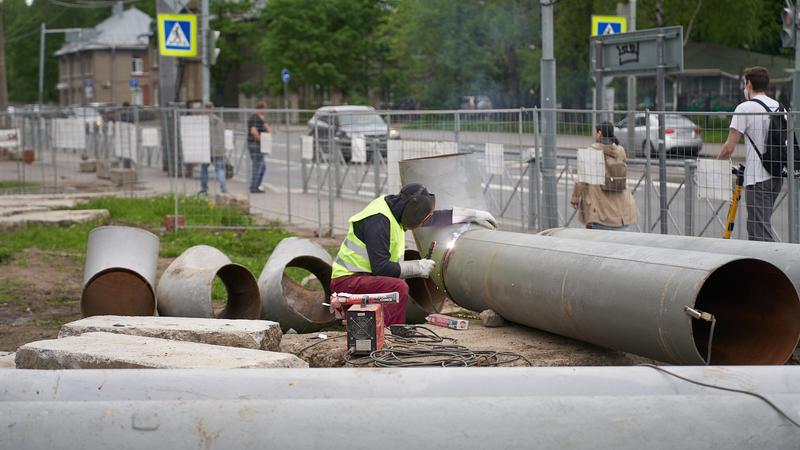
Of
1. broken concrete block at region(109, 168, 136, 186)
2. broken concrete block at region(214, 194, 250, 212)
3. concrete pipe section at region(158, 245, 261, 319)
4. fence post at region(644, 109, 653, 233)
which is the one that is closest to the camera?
concrete pipe section at region(158, 245, 261, 319)

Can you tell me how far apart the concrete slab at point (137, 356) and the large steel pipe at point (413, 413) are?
1329mm

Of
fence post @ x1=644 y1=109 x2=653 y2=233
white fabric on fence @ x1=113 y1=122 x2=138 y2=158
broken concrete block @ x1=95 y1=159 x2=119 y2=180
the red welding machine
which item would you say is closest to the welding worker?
the red welding machine

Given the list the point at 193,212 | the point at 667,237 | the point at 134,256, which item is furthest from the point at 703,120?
the point at 193,212

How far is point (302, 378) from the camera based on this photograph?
439 cm

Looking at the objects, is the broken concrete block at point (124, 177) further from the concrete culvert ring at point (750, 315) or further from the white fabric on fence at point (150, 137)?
the concrete culvert ring at point (750, 315)

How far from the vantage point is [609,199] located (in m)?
10.2

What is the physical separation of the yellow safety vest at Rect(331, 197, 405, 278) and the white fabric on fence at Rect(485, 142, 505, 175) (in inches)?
165

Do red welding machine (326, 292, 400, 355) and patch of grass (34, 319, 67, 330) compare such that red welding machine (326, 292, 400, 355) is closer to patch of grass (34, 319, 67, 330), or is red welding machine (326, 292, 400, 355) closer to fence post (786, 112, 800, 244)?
patch of grass (34, 319, 67, 330)

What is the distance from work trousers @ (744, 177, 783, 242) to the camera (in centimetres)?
908

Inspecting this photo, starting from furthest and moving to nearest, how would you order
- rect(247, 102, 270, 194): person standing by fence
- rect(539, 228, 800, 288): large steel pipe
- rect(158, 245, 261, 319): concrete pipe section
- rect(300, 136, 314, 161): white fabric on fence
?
rect(247, 102, 270, 194): person standing by fence, rect(300, 136, 314, 161): white fabric on fence, rect(158, 245, 261, 319): concrete pipe section, rect(539, 228, 800, 288): large steel pipe

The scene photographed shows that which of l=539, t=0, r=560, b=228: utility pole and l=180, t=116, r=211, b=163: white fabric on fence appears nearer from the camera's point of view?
l=539, t=0, r=560, b=228: utility pole

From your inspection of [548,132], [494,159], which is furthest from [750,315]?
[494,159]

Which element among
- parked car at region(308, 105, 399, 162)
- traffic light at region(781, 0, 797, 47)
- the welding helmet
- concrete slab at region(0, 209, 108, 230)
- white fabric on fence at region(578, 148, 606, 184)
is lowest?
concrete slab at region(0, 209, 108, 230)

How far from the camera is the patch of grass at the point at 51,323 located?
9.04m
